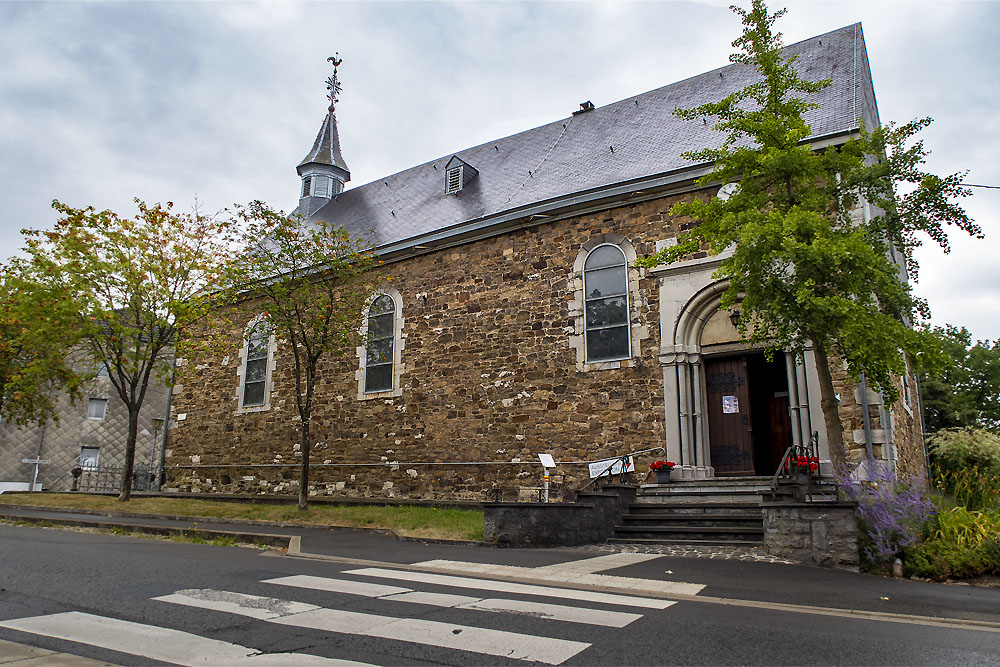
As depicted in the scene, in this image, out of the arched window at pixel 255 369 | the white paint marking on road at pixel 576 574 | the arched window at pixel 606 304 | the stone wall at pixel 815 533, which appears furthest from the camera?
the arched window at pixel 255 369

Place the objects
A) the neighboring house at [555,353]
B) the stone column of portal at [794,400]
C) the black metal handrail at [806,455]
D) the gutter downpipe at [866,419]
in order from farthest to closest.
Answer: the neighboring house at [555,353] → the stone column of portal at [794,400] → the gutter downpipe at [866,419] → the black metal handrail at [806,455]

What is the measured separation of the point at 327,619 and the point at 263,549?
202 inches

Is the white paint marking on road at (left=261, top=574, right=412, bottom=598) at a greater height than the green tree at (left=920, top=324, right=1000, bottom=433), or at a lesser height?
lesser

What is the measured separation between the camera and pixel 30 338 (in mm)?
16359

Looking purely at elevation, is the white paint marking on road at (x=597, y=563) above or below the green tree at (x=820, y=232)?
below

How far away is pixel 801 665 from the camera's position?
3.69 meters

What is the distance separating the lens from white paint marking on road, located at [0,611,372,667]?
11.7 ft

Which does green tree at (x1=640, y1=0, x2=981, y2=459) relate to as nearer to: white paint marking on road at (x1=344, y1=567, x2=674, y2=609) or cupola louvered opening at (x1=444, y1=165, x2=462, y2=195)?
white paint marking on road at (x1=344, y1=567, x2=674, y2=609)

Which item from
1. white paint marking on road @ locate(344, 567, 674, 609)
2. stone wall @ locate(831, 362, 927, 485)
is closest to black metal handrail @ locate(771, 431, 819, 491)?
stone wall @ locate(831, 362, 927, 485)

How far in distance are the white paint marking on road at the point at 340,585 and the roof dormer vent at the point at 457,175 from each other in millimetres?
14303

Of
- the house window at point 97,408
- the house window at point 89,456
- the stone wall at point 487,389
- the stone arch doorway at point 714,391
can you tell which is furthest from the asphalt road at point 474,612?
the house window at point 97,408

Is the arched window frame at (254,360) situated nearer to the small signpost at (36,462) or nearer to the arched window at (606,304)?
the arched window at (606,304)

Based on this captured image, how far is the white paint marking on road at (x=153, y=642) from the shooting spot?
141 inches

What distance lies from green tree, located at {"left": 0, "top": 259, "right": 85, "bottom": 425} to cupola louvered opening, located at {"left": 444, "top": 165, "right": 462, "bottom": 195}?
9.91 metres
